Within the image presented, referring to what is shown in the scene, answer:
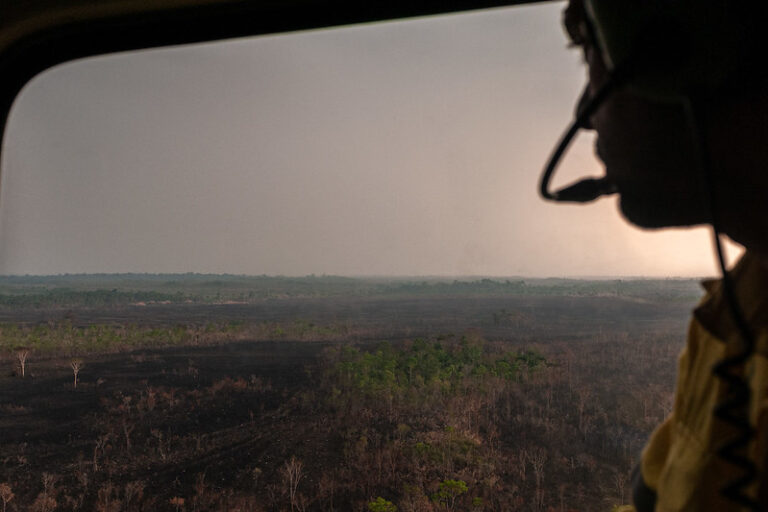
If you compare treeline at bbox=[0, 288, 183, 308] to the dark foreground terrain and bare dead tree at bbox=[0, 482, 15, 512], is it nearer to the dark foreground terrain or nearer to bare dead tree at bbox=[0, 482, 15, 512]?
the dark foreground terrain

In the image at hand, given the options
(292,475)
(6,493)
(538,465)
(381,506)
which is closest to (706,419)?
(381,506)

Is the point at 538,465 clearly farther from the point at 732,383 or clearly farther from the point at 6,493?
the point at 6,493

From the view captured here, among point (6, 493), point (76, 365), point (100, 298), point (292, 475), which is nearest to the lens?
point (6, 493)

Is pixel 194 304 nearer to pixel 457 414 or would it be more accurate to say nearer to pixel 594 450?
pixel 457 414

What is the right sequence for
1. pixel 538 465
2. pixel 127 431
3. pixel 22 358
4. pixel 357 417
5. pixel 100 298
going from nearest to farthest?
pixel 538 465 → pixel 357 417 → pixel 127 431 → pixel 22 358 → pixel 100 298

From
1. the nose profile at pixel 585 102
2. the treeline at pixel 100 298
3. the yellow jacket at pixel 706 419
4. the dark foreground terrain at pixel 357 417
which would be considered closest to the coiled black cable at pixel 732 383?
the yellow jacket at pixel 706 419
